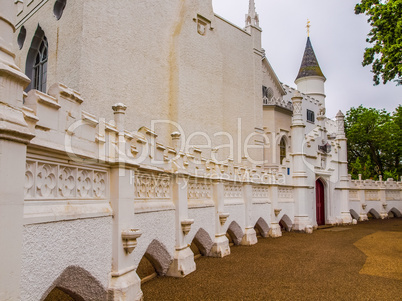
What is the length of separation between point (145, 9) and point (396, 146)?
29.2m

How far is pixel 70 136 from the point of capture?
4531 mm

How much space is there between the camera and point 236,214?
11.8 m

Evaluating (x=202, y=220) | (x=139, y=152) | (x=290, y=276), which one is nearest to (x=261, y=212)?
(x=202, y=220)

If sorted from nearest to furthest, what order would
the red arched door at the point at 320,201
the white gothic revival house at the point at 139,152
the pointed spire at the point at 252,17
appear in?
the white gothic revival house at the point at 139,152
the red arched door at the point at 320,201
the pointed spire at the point at 252,17

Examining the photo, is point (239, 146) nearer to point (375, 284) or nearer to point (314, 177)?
point (314, 177)

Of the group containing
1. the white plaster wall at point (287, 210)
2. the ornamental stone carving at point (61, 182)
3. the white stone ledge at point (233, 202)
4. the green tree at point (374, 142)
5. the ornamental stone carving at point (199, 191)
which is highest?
the green tree at point (374, 142)

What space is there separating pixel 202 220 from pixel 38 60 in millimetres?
10040

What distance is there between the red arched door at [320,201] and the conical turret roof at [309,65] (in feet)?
59.5

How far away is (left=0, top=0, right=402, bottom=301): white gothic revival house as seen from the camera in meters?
3.84

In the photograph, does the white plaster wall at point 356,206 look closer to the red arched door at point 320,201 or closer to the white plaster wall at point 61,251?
the red arched door at point 320,201

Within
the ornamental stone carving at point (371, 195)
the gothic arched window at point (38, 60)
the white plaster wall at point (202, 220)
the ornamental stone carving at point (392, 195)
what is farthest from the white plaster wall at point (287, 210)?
the ornamental stone carving at point (392, 195)

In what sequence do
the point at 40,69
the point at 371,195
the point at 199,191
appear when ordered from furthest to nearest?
the point at 371,195
the point at 40,69
the point at 199,191

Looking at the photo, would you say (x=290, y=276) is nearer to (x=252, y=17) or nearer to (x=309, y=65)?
(x=252, y=17)

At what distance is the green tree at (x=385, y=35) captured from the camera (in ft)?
42.4
